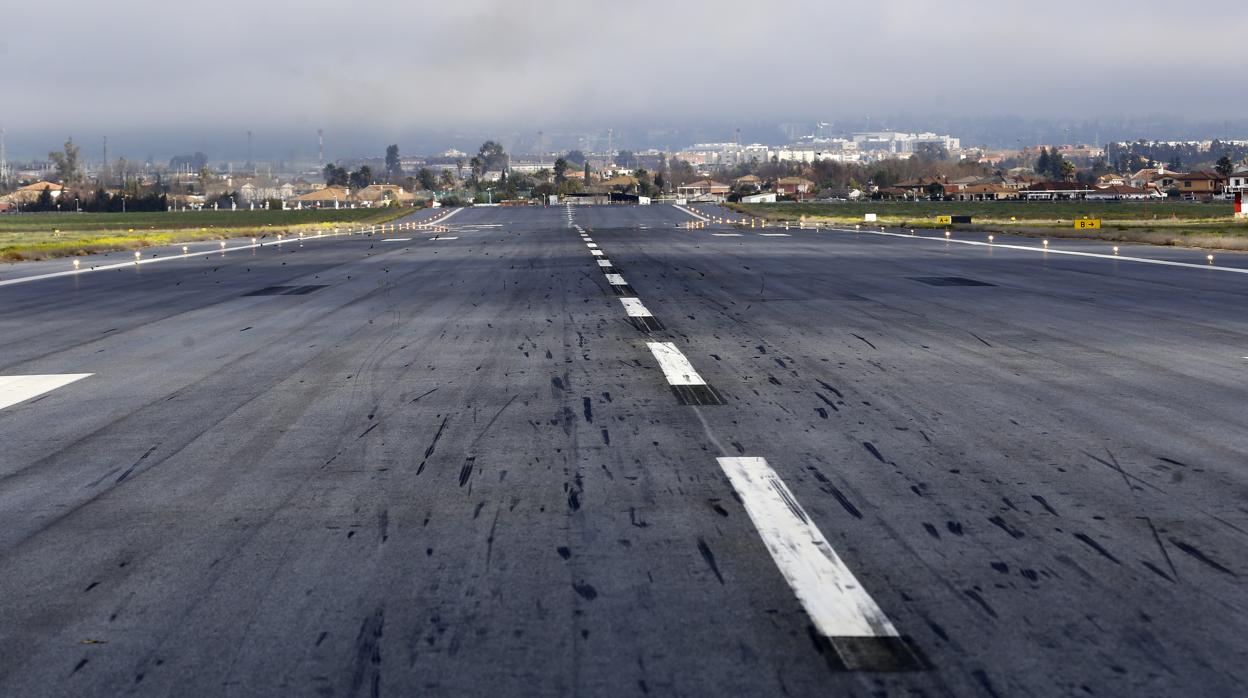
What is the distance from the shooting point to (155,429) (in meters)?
7.13

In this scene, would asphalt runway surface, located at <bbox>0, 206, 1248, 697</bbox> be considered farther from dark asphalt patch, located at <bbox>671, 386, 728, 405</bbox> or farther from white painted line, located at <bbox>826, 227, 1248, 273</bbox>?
white painted line, located at <bbox>826, 227, 1248, 273</bbox>

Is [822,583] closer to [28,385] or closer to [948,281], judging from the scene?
[28,385]

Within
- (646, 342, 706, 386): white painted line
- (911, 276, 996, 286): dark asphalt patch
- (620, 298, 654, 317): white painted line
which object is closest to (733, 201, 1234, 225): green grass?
(911, 276, 996, 286): dark asphalt patch

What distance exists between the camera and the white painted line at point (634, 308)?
14016 mm

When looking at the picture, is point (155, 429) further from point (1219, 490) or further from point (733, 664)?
point (1219, 490)

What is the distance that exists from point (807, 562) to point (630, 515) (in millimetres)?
936

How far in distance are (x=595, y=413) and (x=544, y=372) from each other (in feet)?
6.33

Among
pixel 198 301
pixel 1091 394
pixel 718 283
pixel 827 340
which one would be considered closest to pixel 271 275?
pixel 198 301

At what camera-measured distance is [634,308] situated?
48.5ft

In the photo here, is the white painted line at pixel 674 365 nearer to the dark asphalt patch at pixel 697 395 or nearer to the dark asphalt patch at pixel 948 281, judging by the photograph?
the dark asphalt patch at pixel 697 395

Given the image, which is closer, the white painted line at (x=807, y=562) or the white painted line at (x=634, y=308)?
the white painted line at (x=807, y=562)

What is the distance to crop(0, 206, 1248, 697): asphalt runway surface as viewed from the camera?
3500 millimetres

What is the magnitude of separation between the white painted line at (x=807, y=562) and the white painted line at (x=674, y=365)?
293 cm

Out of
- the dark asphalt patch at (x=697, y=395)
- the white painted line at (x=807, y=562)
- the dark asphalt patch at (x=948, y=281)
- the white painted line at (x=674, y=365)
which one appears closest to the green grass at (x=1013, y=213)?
the dark asphalt patch at (x=948, y=281)
